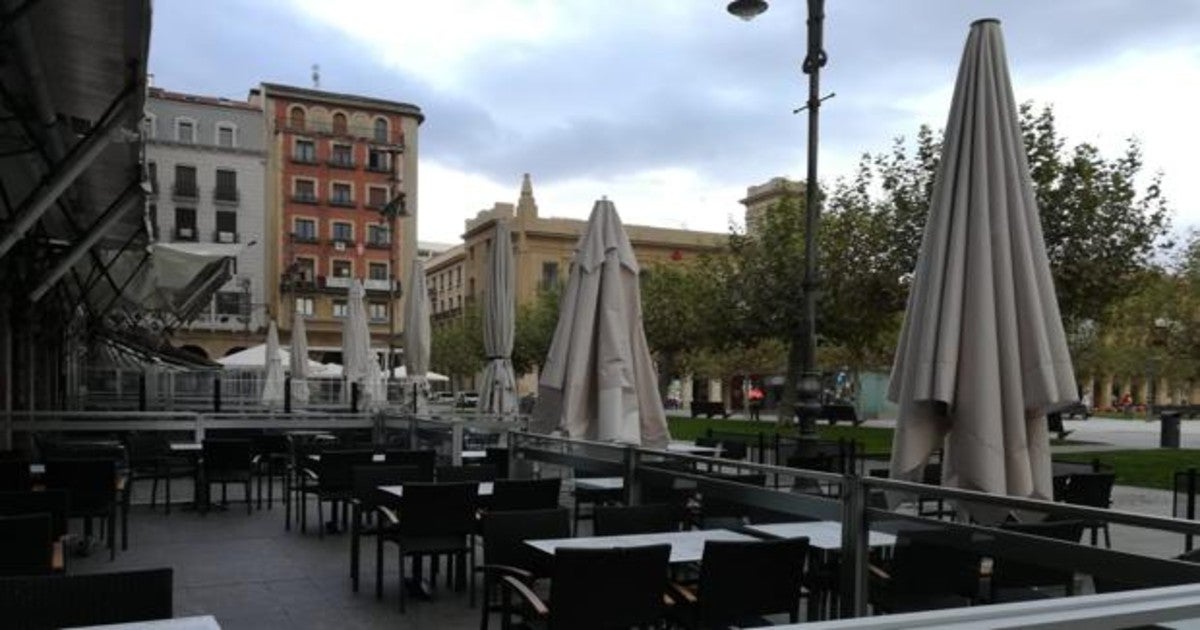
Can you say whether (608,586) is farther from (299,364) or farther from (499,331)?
(299,364)

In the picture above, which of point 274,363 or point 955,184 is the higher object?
point 955,184

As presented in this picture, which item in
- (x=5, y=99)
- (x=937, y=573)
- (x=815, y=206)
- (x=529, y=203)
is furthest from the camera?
(x=529, y=203)

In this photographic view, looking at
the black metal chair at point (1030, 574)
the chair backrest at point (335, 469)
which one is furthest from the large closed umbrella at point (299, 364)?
the black metal chair at point (1030, 574)

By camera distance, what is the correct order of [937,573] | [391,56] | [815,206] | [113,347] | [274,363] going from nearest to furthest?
[937,573] → [815,206] → [391,56] → [274,363] → [113,347]

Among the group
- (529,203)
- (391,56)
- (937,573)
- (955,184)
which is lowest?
(937,573)

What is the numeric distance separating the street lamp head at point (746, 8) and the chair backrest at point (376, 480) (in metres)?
6.74

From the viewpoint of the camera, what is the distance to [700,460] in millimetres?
5883

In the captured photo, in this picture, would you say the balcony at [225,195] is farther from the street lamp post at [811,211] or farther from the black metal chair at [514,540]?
the black metal chair at [514,540]

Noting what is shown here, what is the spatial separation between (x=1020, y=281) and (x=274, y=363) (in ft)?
71.4

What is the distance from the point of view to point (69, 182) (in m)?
7.32

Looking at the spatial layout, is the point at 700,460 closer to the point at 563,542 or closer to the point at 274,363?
the point at 563,542

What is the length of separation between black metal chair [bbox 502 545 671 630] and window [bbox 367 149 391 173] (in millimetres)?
63337

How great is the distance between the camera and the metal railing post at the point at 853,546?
467 cm

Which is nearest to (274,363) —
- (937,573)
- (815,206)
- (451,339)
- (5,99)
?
(815,206)
